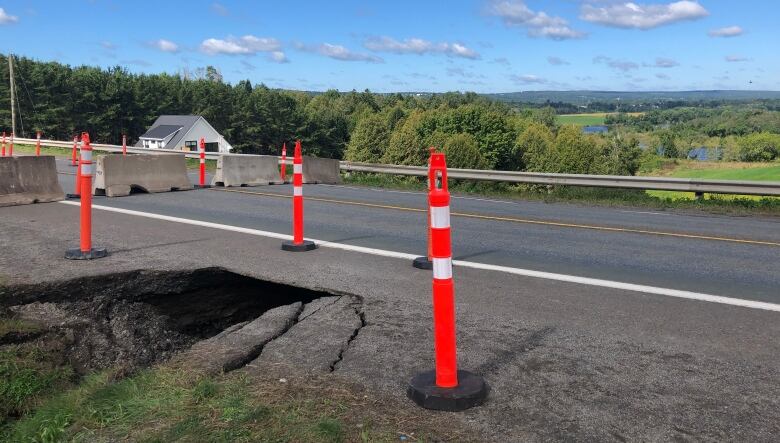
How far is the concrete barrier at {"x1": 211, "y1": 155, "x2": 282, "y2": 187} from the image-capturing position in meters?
17.1

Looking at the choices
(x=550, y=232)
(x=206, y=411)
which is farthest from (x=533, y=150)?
(x=206, y=411)

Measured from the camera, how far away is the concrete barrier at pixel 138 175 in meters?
14.3

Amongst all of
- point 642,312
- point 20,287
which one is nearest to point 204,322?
point 20,287

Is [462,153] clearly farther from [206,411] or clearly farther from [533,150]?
[206,411]

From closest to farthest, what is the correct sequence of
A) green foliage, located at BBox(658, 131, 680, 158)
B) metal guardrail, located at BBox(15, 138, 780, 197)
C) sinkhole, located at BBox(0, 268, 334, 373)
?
sinkhole, located at BBox(0, 268, 334, 373)
metal guardrail, located at BBox(15, 138, 780, 197)
green foliage, located at BBox(658, 131, 680, 158)

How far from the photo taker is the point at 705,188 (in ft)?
50.3

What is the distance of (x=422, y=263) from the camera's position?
24.1 feet

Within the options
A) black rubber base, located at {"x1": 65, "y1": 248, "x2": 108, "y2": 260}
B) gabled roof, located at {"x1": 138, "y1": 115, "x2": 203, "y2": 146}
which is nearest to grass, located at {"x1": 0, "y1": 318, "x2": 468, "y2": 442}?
black rubber base, located at {"x1": 65, "y1": 248, "x2": 108, "y2": 260}

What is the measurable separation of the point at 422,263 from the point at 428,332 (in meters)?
2.31

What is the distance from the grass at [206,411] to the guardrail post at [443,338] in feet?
0.48

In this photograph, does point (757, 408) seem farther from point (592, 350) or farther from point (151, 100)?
point (151, 100)

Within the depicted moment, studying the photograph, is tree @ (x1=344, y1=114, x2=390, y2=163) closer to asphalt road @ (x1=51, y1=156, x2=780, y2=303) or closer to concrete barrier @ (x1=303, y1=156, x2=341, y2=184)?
concrete barrier @ (x1=303, y1=156, x2=341, y2=184)

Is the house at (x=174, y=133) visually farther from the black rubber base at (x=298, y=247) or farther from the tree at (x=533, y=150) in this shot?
the black rubber base at (x=298, y=247)

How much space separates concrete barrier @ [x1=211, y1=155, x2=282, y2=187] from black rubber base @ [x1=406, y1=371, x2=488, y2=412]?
1404 centimetres
